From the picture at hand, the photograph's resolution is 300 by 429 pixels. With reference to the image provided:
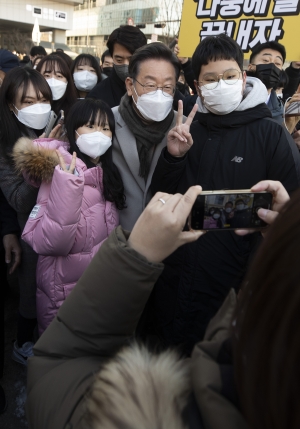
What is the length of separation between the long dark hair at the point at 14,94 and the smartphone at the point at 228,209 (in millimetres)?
1607

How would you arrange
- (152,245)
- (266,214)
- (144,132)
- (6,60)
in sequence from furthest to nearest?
(6,60) < (144,132) < (266,214) < (152,245)

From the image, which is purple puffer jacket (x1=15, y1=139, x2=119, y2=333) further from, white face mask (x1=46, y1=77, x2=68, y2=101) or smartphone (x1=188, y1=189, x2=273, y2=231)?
white face mask (x1=46, y1=77, x2=68, y2=101)

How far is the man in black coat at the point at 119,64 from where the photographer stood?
3.30m

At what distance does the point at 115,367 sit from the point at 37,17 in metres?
29.6

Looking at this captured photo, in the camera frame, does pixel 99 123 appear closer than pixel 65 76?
Yes

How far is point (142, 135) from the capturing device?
7.08 ft

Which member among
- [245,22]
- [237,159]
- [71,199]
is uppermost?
[245,22]

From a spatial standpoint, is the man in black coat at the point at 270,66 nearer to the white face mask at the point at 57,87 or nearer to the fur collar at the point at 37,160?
the white face mask at the point at 57,87

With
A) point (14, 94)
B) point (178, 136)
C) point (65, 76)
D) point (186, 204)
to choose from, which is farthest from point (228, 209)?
point (65, 76)

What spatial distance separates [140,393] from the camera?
0.59 metres

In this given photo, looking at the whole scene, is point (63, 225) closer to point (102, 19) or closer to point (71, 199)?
point (71, 199)

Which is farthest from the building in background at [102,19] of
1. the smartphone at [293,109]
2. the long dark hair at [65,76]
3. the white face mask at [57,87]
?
the smartphone at [293,109]

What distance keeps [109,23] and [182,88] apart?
3886 centimetres

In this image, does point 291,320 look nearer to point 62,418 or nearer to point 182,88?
point 62,418
